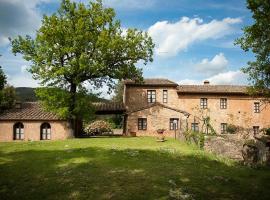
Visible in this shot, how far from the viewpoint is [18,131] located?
33438mm

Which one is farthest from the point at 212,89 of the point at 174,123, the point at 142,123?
the point at 142,123

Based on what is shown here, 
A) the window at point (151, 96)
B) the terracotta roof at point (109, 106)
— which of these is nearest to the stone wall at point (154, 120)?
the terracotta roof at point (109, 106)

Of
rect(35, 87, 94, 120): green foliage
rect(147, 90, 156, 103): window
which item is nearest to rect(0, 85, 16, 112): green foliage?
rect(35, 87, 94, 120): green foliage

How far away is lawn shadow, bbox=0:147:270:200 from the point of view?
1045 centimetres

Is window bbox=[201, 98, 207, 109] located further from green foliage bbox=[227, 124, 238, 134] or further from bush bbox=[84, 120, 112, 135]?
bush bbox=[84, 120, 112, 135]

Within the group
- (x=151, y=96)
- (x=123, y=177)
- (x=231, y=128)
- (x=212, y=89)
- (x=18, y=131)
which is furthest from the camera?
(x=212, y=89)

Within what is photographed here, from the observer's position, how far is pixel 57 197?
9883mm

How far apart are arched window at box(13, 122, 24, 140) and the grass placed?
15945 mm

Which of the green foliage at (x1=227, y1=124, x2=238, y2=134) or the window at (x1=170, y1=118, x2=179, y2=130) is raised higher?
the window at (x1=170, y1=118, x2=179, y2=130)

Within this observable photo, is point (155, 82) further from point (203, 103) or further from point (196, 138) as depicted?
point (196, 138)

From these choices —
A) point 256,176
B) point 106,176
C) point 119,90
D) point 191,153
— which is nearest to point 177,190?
point 106,176

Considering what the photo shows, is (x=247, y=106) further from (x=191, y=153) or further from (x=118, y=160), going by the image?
(x=118, y=160)

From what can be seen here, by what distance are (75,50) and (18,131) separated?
1122cm

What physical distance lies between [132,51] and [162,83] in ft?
27.5
